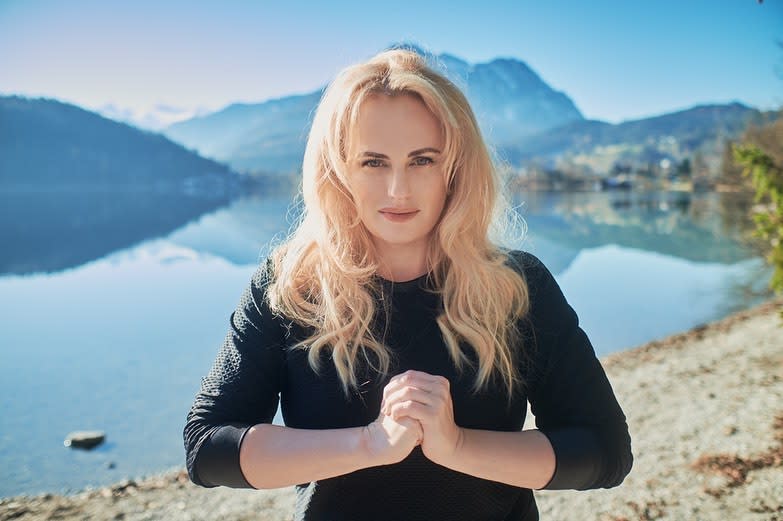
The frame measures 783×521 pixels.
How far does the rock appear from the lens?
301 inches

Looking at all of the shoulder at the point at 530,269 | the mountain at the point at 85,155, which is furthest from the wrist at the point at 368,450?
the mountain at the point at 85,155

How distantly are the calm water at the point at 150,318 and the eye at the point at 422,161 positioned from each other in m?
0.91

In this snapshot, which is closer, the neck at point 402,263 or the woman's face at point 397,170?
the woman's face at point 397,170

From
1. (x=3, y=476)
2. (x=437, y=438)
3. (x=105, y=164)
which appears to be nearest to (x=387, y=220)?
(x=437, y=438)

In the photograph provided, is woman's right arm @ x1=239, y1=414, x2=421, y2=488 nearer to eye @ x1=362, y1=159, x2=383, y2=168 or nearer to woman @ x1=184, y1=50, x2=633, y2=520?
woman @ x1=184, y1=50, x2=633, y2=520

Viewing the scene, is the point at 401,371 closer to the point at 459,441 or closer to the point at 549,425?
the point at 459,441

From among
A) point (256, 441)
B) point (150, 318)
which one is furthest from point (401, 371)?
point (150, 318)

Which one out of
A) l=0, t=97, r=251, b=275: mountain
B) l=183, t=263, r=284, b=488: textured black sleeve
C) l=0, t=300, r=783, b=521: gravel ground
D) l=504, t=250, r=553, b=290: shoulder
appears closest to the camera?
l=183, t=263, r=284, b=488: textured black sleeve

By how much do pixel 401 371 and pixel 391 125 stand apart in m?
0.79

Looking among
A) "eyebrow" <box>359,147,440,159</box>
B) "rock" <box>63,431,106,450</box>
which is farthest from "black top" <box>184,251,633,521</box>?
"rock" <box>63,431,106,450</box>

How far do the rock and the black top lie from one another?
7.27 meters

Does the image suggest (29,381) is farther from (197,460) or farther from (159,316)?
(197,460)

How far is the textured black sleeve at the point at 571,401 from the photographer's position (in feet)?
5.02

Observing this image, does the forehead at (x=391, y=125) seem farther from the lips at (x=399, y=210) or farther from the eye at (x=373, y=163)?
the lips at (x=399, y=210)
